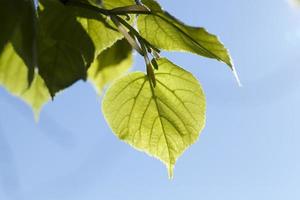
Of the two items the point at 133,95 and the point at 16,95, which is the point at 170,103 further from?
the point at 16,95

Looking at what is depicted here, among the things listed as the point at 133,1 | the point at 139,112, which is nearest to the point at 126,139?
the point at 139,112

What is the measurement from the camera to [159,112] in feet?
1.96

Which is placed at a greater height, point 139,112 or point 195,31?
point 195,31

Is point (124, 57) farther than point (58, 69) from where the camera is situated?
Yes

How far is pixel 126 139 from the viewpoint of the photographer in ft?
1.89

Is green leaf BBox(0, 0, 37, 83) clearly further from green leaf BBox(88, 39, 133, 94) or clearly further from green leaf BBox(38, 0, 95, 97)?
green leaf BBox(88, 39, 133, 94)

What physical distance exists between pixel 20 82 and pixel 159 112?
0.14m

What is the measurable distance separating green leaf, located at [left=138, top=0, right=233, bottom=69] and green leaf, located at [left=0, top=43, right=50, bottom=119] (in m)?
0.11

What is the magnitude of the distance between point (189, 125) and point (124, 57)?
0.34 ft

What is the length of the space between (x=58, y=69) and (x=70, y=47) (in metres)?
0.02

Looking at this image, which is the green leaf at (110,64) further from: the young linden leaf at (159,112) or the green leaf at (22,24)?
the green leaf at (22,24)

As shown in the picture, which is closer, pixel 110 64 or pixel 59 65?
pixel 59 65

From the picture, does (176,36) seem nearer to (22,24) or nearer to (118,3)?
(118,3)

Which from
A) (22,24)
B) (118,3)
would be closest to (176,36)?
(118,3)
